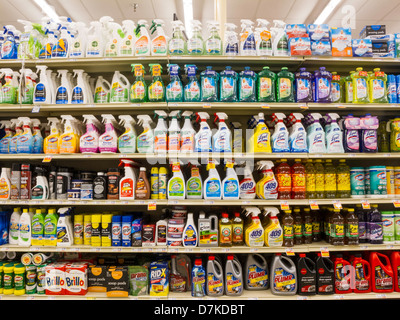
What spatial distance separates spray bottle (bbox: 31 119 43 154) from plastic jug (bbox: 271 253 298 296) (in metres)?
2.55

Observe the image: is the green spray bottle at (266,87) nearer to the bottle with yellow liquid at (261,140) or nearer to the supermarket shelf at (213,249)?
the bottle with yellow liquid at (261,140)

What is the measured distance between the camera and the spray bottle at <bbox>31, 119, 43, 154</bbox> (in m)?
2.75

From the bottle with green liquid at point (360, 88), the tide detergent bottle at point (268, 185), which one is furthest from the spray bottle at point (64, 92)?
the bottle with green liquid at point (360, 88)

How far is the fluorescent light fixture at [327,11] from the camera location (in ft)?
15.2

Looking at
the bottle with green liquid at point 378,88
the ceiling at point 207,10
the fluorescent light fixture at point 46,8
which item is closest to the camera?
the bottle with green liquid at point 378,88

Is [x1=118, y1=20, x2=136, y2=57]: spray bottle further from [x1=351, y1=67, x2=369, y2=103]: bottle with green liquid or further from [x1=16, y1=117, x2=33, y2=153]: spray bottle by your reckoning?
[x1=351, y1=67, x2=369, y2=103]: bottle with green liquid

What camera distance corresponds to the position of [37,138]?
275cm

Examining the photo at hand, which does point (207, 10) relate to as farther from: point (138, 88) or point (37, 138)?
point (37, 138)

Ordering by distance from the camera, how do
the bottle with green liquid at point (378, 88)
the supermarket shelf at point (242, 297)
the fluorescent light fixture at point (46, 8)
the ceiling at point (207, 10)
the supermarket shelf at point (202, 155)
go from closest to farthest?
the supermarket shelf at point (242, 297), the supermarket shelf at point (202, 155), the bottle with green liquid at point (378, 88), the fluorescent light fixture at point (46, 8), the ceiling at point (207, 10)

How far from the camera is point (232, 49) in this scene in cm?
267

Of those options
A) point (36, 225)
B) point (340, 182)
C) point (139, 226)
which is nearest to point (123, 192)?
point (139, 226)

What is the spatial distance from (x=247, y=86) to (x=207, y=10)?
3206mm

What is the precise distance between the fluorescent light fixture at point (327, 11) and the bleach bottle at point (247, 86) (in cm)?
318

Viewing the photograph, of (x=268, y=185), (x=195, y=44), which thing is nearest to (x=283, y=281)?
(x=268, y=185)
